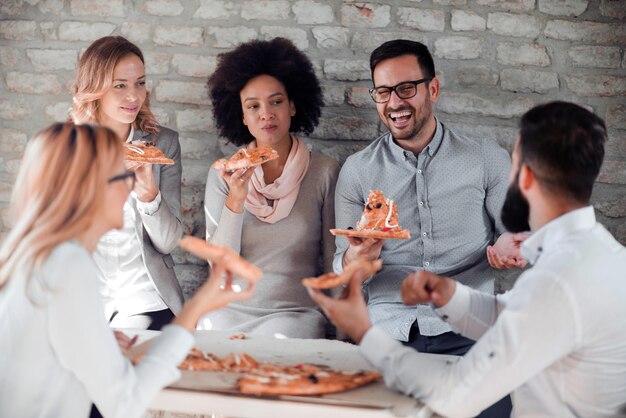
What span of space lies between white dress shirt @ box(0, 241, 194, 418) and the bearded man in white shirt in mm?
626

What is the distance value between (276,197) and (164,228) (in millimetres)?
629

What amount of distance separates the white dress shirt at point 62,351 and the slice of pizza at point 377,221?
4.31ft

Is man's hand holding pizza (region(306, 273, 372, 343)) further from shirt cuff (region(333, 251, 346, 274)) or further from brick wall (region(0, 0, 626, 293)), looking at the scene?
brick wall (region(0, 0, 626, 293))

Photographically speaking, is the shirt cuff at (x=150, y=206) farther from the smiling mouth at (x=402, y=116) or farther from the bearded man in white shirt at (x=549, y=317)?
the bearded man in white shirt at (x=549, y=317)

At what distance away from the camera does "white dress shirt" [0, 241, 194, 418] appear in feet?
6.43

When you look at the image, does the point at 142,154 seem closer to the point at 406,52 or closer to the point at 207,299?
the point at 406,52

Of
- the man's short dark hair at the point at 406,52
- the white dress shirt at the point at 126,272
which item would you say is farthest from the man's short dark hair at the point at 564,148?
the white dress shirt at the point at 126,272

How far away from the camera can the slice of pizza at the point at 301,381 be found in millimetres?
2162

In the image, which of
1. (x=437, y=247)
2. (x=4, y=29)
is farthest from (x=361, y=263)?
(x=4, y=29)

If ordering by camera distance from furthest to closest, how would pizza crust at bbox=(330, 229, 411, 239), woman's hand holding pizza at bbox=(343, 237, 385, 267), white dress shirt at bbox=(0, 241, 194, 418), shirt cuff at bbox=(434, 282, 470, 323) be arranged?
woman's hand holding pizza at bbox=(343, 237, 385, 267)
pizza crust at bbox=(330, 229, 411, 239)
shirt cuff at bbox=(434, 282, 470, 323)
white dress shirt at bbox=(0, 241, 194, 418)

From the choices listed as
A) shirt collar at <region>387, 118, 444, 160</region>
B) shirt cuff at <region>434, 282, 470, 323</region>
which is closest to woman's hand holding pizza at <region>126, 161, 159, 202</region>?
shirt collar at <region>387, 118, 444, 160</region>

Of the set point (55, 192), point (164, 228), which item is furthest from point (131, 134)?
point (55, 192)

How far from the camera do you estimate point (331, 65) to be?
4348mm

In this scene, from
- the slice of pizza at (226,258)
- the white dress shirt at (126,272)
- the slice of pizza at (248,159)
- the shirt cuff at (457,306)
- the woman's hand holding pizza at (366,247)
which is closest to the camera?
the slice of pizza at (226,258)
